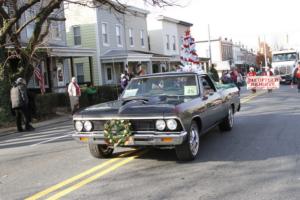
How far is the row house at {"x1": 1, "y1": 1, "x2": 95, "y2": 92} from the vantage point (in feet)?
80.9

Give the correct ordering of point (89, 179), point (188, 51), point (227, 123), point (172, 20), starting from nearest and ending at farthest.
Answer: point (89, 179) < point (227, 123) < point (188, 51) < point (172, 20)

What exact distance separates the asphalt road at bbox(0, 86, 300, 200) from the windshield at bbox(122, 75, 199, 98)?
42.7 inches

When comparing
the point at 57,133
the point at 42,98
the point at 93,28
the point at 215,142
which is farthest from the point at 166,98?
the point at 93,28

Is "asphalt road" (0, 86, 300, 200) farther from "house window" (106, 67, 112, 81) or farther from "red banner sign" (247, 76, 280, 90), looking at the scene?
"house window" (106, 67, 112, 81)

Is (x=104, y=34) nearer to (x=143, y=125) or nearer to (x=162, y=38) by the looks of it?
(x=162, y=38)

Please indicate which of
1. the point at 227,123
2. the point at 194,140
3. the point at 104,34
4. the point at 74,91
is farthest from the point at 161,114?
the point at 104,34

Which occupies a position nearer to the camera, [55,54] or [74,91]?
[74,91]

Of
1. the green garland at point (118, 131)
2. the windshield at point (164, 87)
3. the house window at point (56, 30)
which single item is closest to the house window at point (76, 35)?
the house window at point (56, 30)

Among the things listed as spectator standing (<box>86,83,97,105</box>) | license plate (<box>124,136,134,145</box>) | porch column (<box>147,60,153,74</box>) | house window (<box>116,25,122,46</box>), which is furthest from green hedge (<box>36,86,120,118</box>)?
porch column (<box>147,60,153,74</box>)

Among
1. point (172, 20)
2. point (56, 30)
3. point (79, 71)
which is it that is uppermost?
point (172, 20)

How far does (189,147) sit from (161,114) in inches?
30.5

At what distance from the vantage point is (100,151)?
7637mm

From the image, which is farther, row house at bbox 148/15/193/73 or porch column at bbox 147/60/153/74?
row house at bbox 148/15/193/73

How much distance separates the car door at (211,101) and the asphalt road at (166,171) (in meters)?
0.52
